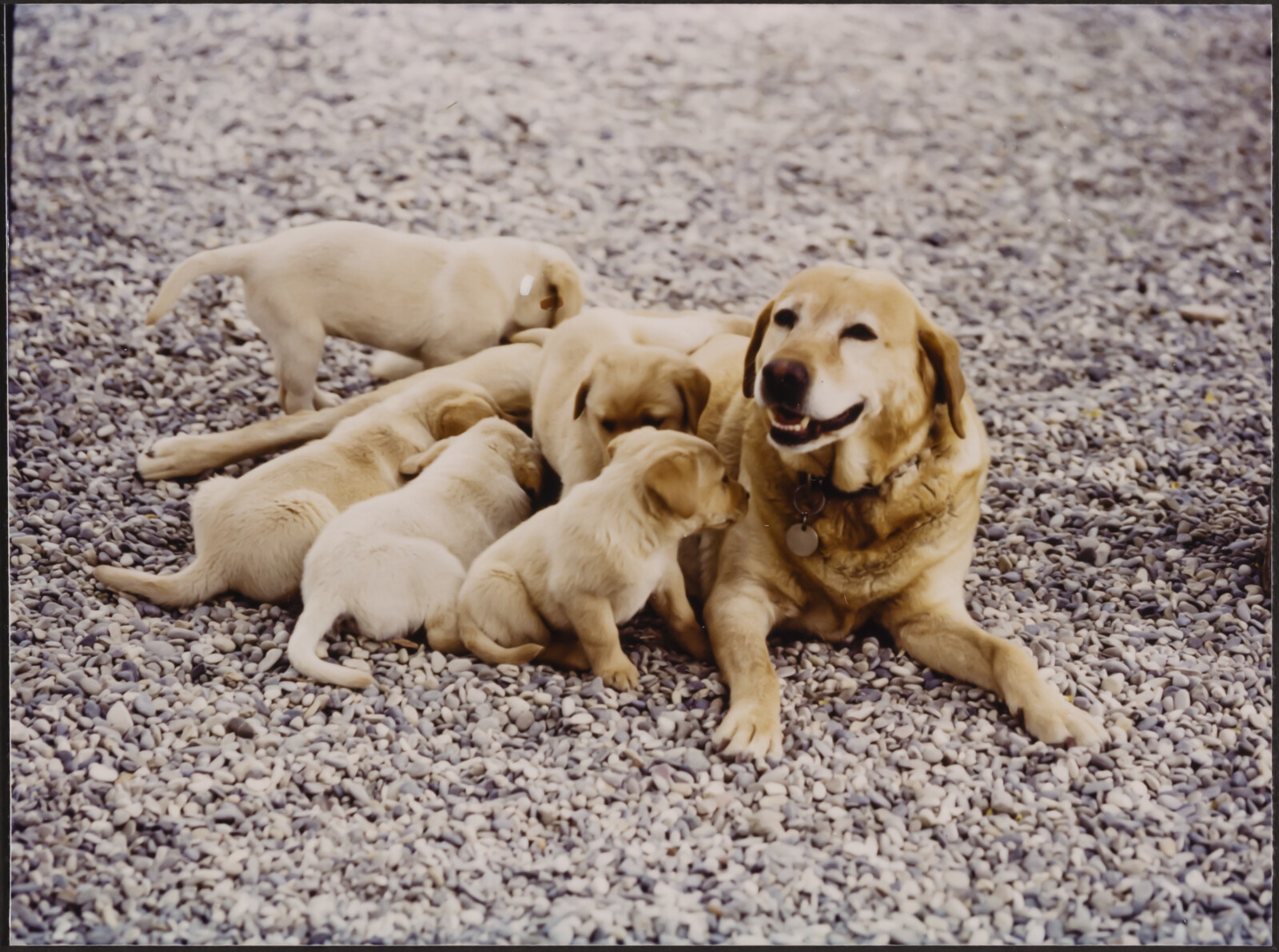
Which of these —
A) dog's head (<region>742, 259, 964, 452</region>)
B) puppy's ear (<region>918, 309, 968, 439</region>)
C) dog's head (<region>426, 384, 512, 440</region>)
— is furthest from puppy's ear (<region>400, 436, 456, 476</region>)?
puppy's ear (<region>918, 309, 968, 439</region>)

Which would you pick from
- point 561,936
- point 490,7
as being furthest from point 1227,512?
point 490,7

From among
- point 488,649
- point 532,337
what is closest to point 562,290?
point 532,337

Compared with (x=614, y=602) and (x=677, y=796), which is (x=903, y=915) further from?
(x=614, y=602)

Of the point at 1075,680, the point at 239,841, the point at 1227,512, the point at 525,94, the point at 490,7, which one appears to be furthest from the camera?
the point at 490,7

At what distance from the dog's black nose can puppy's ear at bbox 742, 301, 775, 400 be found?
0.44m

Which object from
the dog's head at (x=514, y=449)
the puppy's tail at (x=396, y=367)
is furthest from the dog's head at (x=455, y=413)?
the puppy's tail at (x=396, y=367)

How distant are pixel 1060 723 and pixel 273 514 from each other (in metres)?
2.34

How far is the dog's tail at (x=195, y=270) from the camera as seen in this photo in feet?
14.7

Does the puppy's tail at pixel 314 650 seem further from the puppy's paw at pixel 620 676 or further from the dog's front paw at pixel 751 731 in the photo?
the dog's front paw at pixel 751 731

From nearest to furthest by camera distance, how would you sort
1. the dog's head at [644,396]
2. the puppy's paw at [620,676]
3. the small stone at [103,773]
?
1. the small stone at [103,773]
2. the puppy's paw at [620,676]
3. the dog's head at [644,396]

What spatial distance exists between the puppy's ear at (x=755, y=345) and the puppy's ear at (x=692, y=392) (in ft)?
0.48

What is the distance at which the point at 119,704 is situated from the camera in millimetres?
3352

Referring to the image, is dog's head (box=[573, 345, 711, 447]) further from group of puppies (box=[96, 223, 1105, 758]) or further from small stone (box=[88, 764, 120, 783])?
small stone (box=[88, 764, 120, 783])

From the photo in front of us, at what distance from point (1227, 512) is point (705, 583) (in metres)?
2.02
